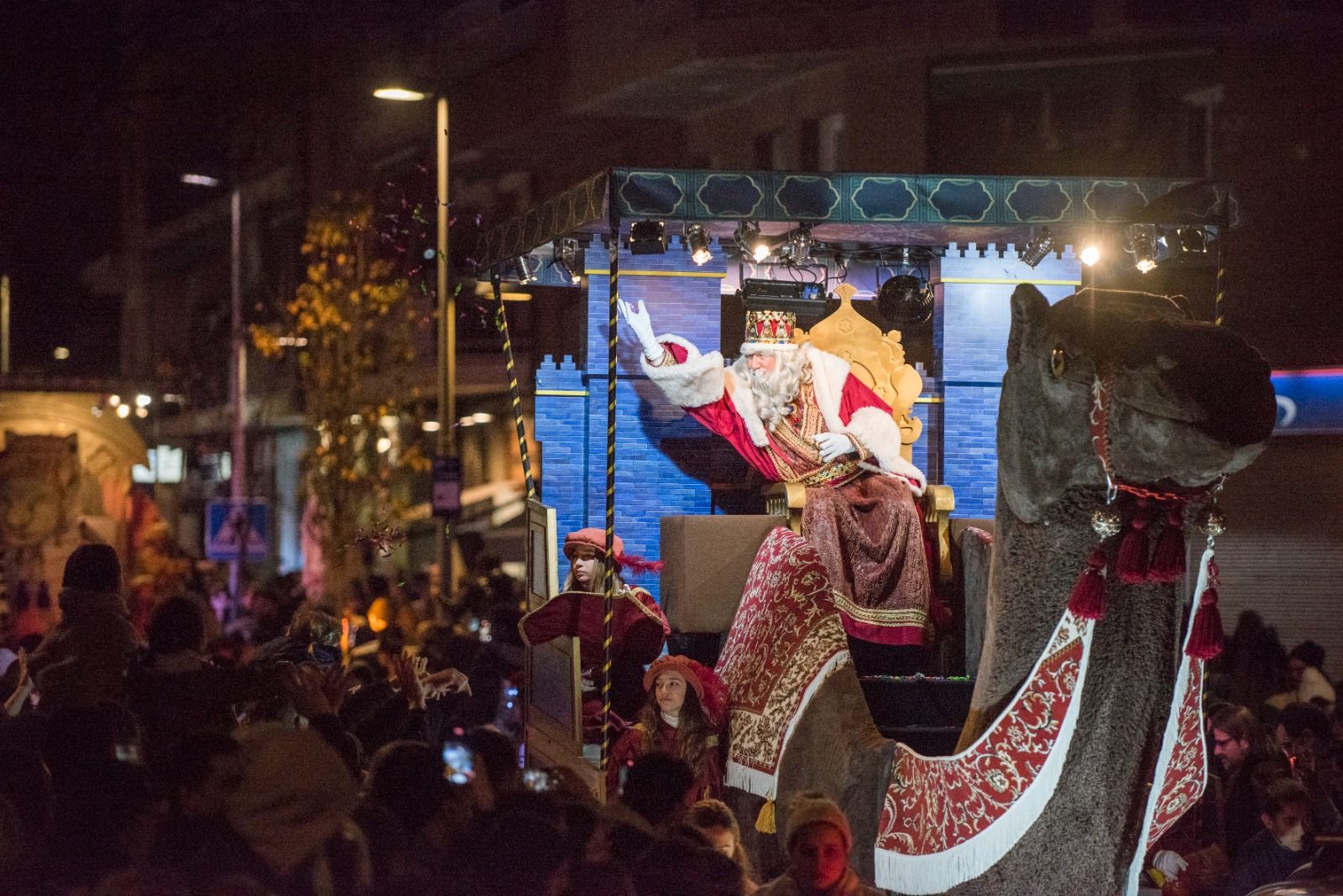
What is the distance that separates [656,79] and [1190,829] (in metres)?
17.3

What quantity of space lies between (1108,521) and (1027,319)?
2.60 ft

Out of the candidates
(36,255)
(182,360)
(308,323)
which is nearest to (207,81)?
(182,360)

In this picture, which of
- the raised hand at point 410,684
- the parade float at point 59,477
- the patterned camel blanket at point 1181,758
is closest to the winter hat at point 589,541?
the raised hand at point 410,684

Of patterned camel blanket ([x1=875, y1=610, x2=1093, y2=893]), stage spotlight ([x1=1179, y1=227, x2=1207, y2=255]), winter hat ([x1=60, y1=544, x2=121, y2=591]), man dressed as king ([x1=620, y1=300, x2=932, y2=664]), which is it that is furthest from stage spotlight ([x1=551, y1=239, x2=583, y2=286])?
patterned camel blanket ([x1=875, y1=610, x2=1093, y2=893])

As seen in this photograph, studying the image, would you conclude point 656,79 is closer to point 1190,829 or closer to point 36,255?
point 1190,829

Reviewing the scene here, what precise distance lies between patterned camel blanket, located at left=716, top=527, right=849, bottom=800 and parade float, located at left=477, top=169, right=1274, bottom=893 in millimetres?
19

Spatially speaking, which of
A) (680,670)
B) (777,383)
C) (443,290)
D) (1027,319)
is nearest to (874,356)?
(777,383)

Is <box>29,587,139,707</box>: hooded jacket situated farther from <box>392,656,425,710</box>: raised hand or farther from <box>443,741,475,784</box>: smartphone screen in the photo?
<box>443,741,475,784</box>: smartphone screen

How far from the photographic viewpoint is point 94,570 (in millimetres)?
7770

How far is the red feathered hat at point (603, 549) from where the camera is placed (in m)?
10.1

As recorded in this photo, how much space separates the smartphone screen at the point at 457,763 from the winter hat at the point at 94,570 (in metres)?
2.18

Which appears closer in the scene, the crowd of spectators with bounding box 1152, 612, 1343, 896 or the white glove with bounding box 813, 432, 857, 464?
the crowd of spectators with bounding box 1152, 612, 1343, 896

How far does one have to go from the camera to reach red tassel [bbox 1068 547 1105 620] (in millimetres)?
6023

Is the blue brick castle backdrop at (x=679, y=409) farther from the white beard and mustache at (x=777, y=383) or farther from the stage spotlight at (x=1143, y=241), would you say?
the stage spotlight at (x=1143, y=241)
